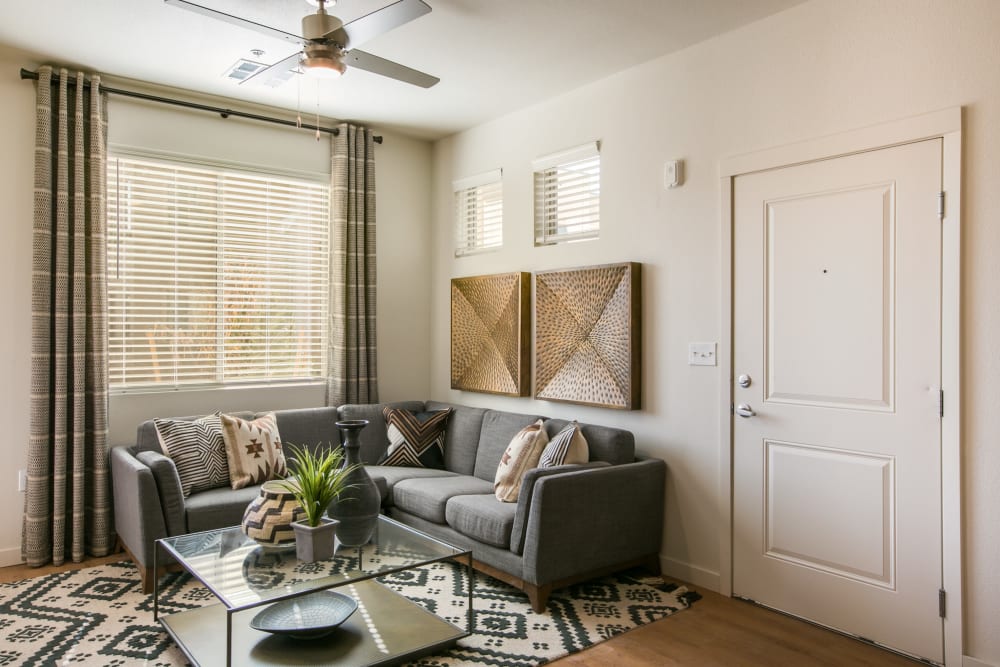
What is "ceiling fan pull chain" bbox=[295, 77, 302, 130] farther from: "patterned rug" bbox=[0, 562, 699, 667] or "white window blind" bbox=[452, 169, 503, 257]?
"patterned rug" bbox=[0, 562, 699, 667]

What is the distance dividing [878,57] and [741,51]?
0.66 meters

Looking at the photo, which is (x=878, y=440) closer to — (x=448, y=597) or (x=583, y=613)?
(x=583, y=613)

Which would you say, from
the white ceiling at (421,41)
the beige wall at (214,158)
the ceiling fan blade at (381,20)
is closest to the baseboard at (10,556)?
the beige wall at (214,158)

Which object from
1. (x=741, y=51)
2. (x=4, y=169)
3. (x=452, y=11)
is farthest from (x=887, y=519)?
(x=4, y=169)

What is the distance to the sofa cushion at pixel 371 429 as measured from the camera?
4.59 metres

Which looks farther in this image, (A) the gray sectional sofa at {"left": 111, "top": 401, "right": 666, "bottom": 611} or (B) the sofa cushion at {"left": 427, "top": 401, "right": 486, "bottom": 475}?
(B) the sofa cushion at {"left": 427, "top": 401, "right": 486, "bottom": 475}

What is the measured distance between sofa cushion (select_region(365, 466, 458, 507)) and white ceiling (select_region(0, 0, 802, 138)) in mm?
2328

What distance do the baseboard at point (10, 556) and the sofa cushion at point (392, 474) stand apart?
191cm

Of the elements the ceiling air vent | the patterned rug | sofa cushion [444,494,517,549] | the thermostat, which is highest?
the ceiling air vent

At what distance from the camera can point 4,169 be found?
3.71m

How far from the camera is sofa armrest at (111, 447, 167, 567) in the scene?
327 cm

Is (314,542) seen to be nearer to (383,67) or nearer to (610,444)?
(610,444)

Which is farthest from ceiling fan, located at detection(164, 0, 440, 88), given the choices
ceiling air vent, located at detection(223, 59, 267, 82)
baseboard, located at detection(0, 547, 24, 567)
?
baseboard, located at detection(0, 547, 24, 567)

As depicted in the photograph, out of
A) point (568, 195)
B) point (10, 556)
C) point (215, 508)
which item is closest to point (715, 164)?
point (568, 195)
